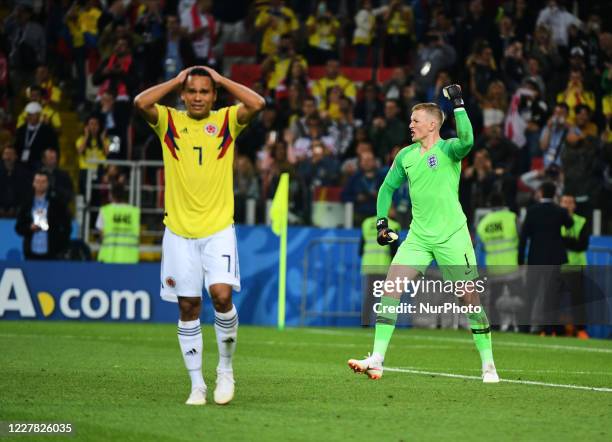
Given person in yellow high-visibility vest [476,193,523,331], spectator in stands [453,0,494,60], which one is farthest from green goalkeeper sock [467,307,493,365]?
spectator in stands [453,0,494,60]

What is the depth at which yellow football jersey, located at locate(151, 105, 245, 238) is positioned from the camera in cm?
995

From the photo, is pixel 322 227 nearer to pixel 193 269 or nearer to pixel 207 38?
pixel 207 38

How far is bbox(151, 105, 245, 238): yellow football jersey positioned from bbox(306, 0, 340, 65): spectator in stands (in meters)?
18.4

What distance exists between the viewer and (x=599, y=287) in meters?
20.8

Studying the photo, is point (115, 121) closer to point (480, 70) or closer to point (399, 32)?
point (399, 32)

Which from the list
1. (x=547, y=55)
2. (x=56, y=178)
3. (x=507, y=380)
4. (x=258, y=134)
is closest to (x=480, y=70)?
(x=547, y=55)

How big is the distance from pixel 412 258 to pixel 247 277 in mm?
10724

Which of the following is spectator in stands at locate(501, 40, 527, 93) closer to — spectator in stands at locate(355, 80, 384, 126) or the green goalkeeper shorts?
spectator in stands at locate(355, 80, 384, 126)

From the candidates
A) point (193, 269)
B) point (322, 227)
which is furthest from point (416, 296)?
point (193, 269)

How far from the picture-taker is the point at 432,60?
1047 inches

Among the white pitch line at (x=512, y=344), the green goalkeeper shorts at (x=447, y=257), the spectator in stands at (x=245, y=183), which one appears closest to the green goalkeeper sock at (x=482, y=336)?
the green goalkeeper shorts at (x=447, y=257)

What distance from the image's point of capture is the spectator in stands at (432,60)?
26344 mm

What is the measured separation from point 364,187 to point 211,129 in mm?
12889

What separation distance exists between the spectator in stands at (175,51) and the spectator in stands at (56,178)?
4.40 metres
